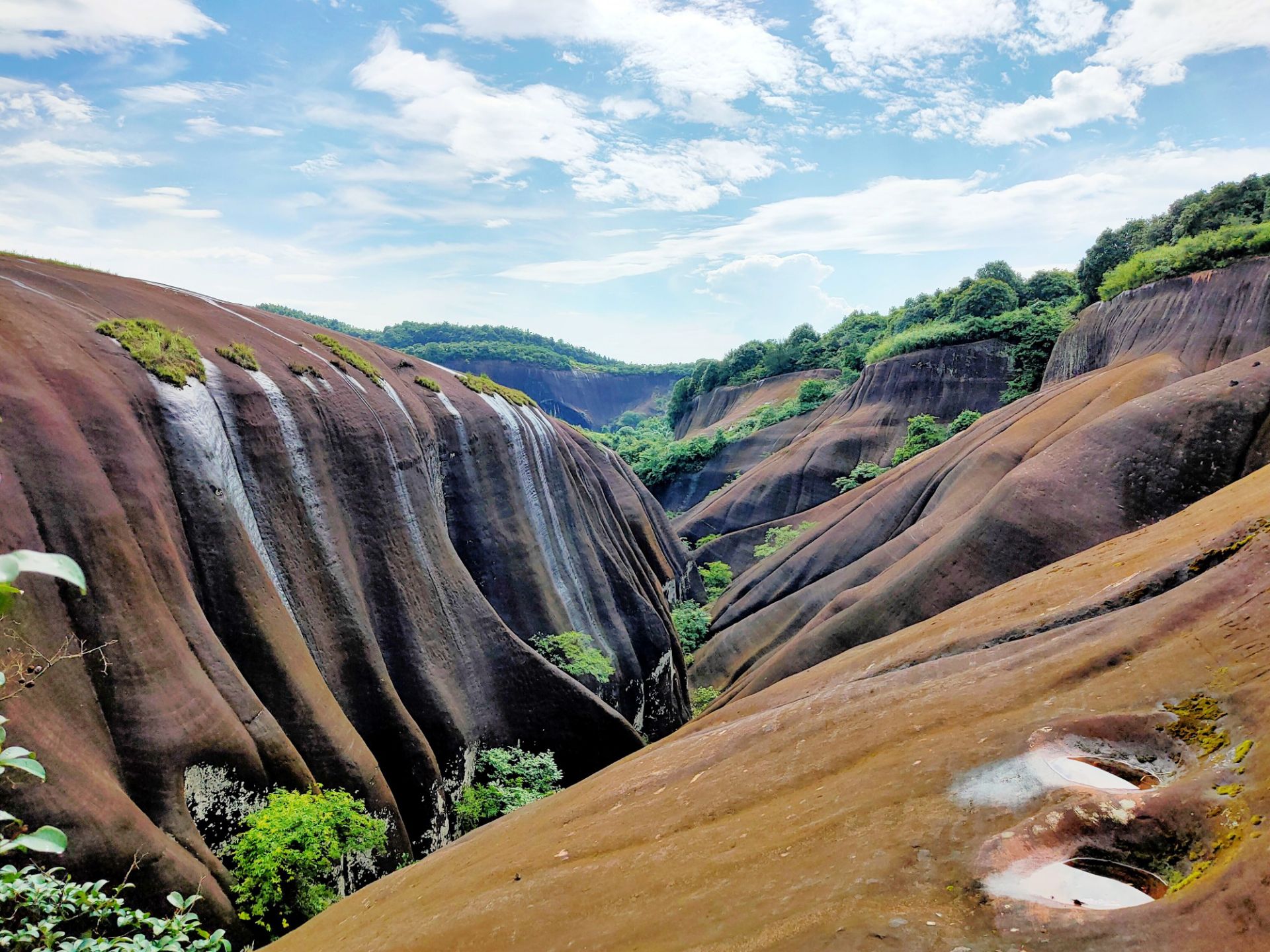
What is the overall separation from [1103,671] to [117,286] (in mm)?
16782

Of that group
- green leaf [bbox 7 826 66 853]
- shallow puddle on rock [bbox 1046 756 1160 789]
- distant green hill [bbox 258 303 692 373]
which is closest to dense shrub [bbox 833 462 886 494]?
shallow puddle on rock [bbox 1046 756 1160 789]

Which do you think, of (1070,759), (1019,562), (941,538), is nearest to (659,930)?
(1070,759)

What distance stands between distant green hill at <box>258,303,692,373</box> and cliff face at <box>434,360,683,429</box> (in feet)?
4.92

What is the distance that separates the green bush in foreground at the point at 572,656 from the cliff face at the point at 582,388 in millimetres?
101694

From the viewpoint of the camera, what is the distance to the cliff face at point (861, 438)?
3888 centimetres

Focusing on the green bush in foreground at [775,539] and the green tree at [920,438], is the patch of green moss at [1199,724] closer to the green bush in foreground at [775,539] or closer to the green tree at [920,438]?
the green bush in foreground at [775,539]

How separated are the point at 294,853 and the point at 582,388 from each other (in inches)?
4954

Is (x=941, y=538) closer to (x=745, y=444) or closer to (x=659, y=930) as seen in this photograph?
(x=659, y=930)

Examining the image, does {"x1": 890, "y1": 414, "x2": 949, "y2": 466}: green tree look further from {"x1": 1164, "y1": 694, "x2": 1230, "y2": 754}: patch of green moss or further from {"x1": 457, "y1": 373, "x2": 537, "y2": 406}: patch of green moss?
{"x1": 1164, "y1": 694, "x2": 1230, "y2": 754}: patch of green moss

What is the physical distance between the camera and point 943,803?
474 centimetres

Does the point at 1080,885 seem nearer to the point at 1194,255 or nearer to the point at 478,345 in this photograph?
the point at 1194,255

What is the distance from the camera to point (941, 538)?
57.3 ft

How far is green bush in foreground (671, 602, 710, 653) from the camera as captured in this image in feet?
89.4

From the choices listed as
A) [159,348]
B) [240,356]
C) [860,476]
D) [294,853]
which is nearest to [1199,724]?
[294,853]
